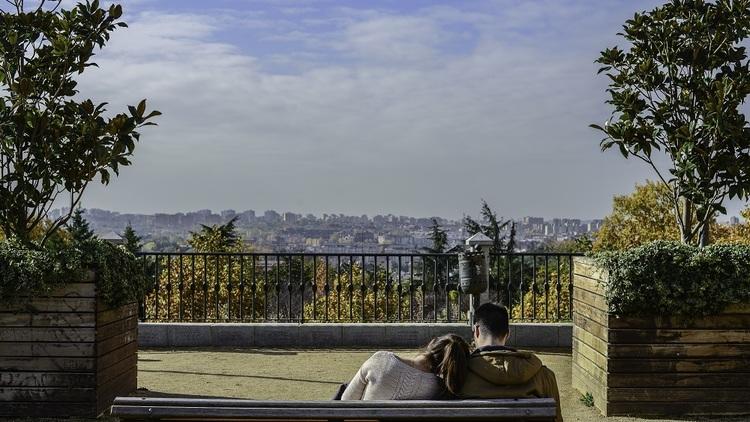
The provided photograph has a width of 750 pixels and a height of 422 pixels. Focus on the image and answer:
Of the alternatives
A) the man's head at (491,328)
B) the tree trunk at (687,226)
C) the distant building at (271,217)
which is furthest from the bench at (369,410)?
the distant building at (271,217)

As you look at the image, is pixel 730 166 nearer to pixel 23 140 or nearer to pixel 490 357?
pixel 490 357

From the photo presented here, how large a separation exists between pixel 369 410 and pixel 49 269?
12.9 feet

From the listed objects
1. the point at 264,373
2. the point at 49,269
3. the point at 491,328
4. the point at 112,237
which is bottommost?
the point at 264,373

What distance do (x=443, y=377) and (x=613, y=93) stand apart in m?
5.48

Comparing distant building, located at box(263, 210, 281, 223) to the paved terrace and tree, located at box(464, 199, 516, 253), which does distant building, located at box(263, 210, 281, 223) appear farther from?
the paved terrace

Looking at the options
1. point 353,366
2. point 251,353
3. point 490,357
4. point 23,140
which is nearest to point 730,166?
point 353,366

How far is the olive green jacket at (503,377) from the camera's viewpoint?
11.9 feet

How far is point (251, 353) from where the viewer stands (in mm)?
9961

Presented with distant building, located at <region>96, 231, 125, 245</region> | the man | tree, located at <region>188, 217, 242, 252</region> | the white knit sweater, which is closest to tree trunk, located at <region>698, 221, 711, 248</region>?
the man

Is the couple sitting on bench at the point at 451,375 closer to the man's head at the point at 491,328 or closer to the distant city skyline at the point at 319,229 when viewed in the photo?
the man's head at the point at 491,328

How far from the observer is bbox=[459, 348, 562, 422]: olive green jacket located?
3.62 meters

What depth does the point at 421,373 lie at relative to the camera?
362cm

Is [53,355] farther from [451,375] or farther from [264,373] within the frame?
[451,375]

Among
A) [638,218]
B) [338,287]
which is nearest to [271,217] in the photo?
[638,218]
